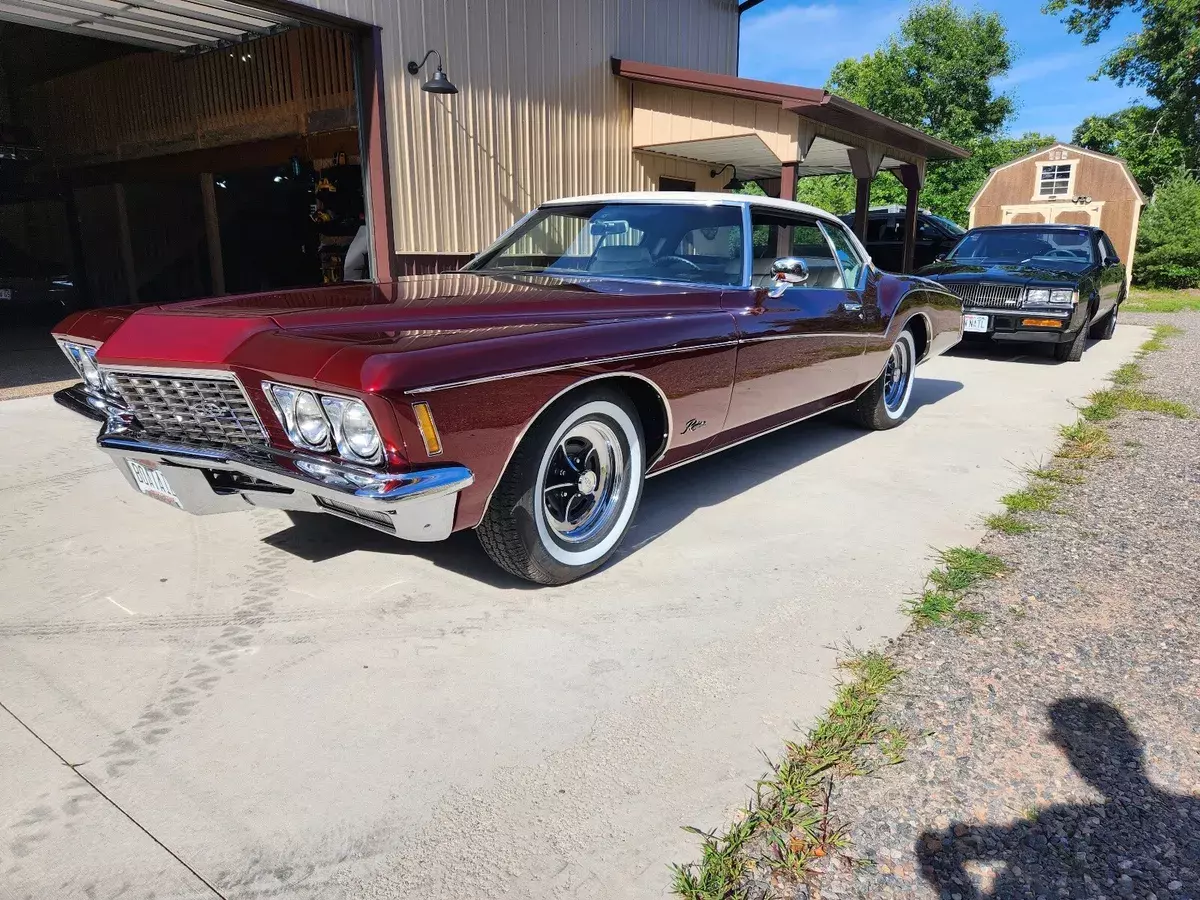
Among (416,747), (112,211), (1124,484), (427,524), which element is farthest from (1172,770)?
(112,211)

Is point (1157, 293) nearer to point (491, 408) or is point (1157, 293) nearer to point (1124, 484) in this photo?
point (1124, 484)

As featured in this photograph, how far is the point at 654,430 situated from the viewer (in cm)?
338

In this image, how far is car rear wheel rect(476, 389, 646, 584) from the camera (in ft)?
9.02

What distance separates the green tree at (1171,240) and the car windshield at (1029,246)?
19434 millimetres

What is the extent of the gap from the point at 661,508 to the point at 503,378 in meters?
1.68

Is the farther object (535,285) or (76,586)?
(535,285)

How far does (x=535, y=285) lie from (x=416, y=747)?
2147mm

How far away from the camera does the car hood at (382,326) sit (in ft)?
7.61

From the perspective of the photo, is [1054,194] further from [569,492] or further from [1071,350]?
[569,492]

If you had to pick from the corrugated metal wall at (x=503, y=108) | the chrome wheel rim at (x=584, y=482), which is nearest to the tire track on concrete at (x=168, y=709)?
the chrome wheel rim at (x=584, y=482)

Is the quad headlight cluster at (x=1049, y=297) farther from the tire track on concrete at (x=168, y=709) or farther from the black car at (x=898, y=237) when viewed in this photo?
the tire track on concrete at (x=168, y=709)

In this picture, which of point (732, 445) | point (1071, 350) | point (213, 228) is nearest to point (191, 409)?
point (732, 445)

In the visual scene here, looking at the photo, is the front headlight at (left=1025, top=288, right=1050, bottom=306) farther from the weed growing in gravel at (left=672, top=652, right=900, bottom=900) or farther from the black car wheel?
the weed growing in gravel at (left=672, top=652, right=900, bottom=900)

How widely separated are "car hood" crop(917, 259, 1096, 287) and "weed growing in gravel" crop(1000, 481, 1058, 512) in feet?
15.6
